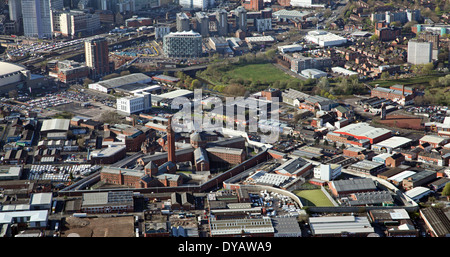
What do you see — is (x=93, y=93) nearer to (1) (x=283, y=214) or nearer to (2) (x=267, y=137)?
(2) (x=267, y=137)

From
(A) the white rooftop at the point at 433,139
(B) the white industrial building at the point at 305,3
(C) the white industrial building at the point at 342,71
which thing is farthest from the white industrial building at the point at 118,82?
(B) the white industrial building at the point at 305,3

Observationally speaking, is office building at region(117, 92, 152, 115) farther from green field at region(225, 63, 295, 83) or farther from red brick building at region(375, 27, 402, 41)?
red brick building at region(375, 27, 402, 41)

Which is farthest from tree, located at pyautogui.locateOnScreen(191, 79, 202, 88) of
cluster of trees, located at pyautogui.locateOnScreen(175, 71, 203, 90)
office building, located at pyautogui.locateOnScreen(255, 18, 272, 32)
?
office building, located at pyautogui.locateOnScreen(255, 18, 272, 32)

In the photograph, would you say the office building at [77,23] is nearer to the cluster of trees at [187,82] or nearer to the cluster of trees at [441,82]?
the cluster of trees at [187,82]

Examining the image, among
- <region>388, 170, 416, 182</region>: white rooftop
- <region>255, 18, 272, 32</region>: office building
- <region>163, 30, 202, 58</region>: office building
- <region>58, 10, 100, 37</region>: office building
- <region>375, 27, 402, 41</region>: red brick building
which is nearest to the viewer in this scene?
<region>388, 170, 416, 182</region>: white rooftop

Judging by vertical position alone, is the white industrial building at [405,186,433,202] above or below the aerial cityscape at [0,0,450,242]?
below

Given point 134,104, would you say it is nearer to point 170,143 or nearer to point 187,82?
point 187,82

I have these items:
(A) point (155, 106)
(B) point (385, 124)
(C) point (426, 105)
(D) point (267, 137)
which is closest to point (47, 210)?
(D) point (267, 137)
